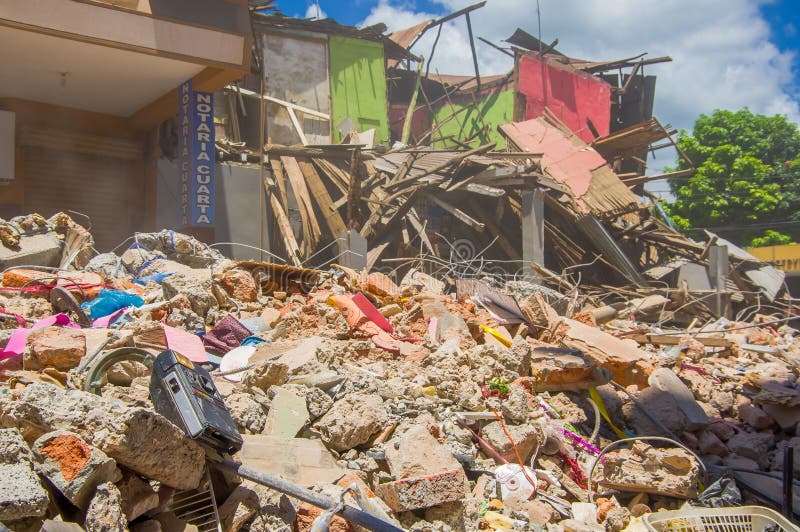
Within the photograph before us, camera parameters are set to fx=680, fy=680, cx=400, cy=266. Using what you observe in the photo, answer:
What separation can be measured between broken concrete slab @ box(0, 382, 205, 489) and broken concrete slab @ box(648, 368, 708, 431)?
479 cm

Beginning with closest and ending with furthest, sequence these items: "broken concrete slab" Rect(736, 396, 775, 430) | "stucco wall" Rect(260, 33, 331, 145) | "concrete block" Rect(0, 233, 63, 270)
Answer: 1. "broken concrete slab" Rect(736, 396, 775, 430)
2. "concrete block" Rect(0, 233, 63, 270)
3. "stucco wall" Rect(260, 33, 331, 145)

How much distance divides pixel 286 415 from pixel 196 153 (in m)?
7.38

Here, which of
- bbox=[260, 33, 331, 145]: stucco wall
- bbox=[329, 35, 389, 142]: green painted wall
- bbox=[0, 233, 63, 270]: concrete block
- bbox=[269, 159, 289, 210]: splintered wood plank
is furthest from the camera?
bbox=[329, 35, 389, 142]: green painted wall

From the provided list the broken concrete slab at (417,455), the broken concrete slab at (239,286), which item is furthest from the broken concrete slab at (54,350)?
the broken concrete slab at (239,286)

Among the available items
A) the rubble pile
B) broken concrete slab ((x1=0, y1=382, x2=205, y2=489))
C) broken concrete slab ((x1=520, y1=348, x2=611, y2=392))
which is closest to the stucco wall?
the rubble pile

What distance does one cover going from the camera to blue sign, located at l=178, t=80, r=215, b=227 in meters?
10.5

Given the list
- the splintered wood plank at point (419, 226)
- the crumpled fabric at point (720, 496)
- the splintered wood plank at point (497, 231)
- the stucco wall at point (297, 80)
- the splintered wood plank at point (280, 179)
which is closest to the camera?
the crumpled fabric at point (720, 496)

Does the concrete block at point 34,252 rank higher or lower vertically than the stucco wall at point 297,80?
lower

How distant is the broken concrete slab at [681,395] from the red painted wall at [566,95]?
16.2 metres

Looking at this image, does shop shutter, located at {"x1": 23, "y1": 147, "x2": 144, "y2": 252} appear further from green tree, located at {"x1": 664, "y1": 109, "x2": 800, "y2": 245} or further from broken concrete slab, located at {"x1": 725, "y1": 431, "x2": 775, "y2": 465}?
green tree, located at {"x1": 664, "y1": 109, "x2": 800, "y2": 245}

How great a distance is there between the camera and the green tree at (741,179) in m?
27.3

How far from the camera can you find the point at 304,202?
12.8m

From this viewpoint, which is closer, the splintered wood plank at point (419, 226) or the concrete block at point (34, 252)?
the concrete block at point (34, 252)

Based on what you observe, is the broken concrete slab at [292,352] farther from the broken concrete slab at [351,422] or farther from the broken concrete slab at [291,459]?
the broken concrete slab at [291,459]
